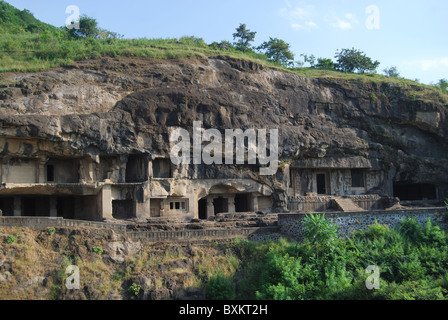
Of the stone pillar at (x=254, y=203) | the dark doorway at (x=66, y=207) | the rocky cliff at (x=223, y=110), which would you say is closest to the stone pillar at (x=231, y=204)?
the stone pillar at (x=254, y=203)

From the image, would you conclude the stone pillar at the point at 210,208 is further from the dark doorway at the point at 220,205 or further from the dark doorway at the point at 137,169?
the dark doorway at the point at 137,169

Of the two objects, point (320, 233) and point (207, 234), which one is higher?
point (320, 233)

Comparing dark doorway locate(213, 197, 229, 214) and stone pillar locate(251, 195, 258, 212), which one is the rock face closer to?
stone pillar locate(251, 195, 258, 212)

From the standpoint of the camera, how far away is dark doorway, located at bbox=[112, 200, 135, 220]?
2361cm

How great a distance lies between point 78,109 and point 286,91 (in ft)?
38.4

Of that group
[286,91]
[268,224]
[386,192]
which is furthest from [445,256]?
[286,91]

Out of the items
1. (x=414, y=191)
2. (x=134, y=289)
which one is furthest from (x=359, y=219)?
(x=414, y=191)

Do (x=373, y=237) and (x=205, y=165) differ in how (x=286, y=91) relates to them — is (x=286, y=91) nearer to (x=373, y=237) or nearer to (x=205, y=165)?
(x=205, y=165)

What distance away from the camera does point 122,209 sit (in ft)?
78.1

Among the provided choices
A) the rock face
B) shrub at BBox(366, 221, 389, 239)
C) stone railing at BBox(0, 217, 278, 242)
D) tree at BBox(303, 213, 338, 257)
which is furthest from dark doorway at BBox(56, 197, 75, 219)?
shrub at BBox(366, 221, 389, 239)

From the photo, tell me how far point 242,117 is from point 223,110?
3.71 ft

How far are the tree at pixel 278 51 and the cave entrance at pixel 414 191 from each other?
13.9 metres

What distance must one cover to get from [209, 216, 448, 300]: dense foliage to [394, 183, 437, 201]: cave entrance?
12.0 m

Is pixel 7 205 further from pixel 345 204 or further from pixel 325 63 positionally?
pixel 325 63
